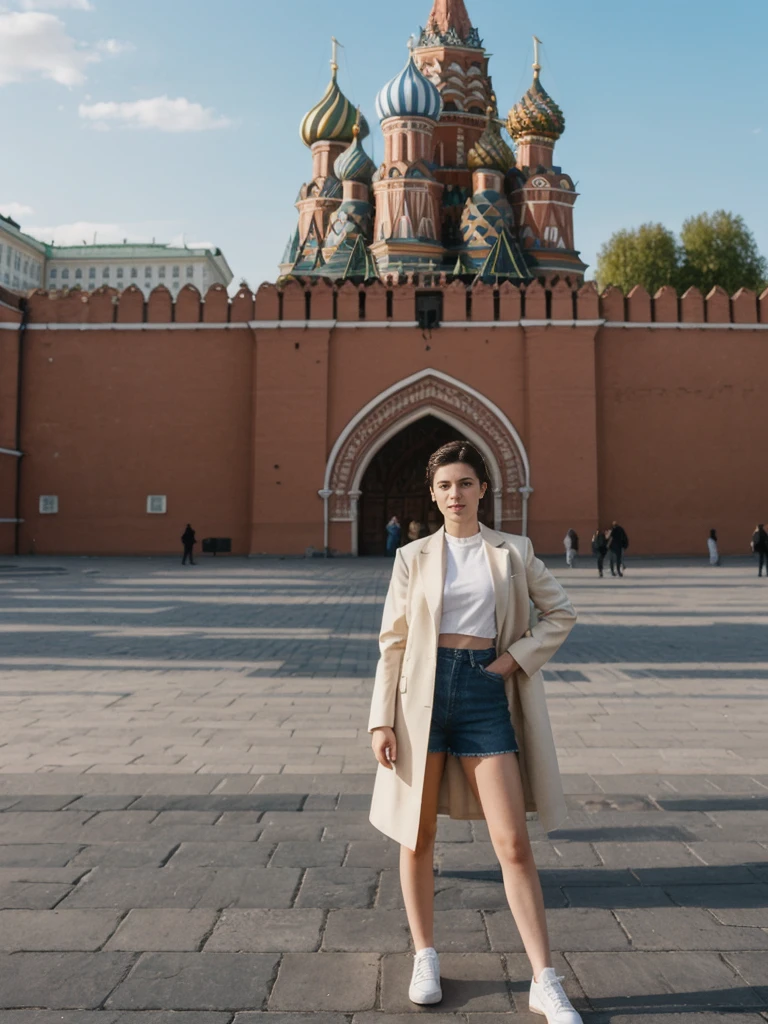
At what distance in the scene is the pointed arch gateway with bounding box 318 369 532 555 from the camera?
2155 centimetres

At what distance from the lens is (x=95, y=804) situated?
3.62 meters

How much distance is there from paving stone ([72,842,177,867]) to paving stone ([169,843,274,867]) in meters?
0.05

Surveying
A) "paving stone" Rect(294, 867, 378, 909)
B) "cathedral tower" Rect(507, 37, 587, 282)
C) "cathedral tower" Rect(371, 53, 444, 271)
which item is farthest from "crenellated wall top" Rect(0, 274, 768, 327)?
"paving stone" Rect(294, 867, 378, 909)

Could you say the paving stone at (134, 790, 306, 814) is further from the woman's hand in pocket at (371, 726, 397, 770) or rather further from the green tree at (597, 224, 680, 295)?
the green tree at (597, 224, 680, 295)

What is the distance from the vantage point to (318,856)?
310 cm

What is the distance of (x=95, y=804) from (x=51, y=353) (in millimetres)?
20491

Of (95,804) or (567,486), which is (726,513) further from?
(95,804)

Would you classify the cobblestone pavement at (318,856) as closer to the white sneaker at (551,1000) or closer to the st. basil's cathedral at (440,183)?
the white sneaker at (551,1000)

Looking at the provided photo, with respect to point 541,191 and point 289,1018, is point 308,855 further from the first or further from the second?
point 541,191

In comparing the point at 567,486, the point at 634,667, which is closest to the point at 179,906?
the point at 634,667

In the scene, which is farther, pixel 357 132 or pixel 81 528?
pixel 357 132

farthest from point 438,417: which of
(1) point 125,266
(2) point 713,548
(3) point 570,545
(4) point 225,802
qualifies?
(1) point 125,266

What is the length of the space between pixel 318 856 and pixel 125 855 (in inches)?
23.7

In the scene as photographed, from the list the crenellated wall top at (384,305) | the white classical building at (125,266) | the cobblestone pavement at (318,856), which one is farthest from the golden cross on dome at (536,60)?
the white classical building at (125,266)
